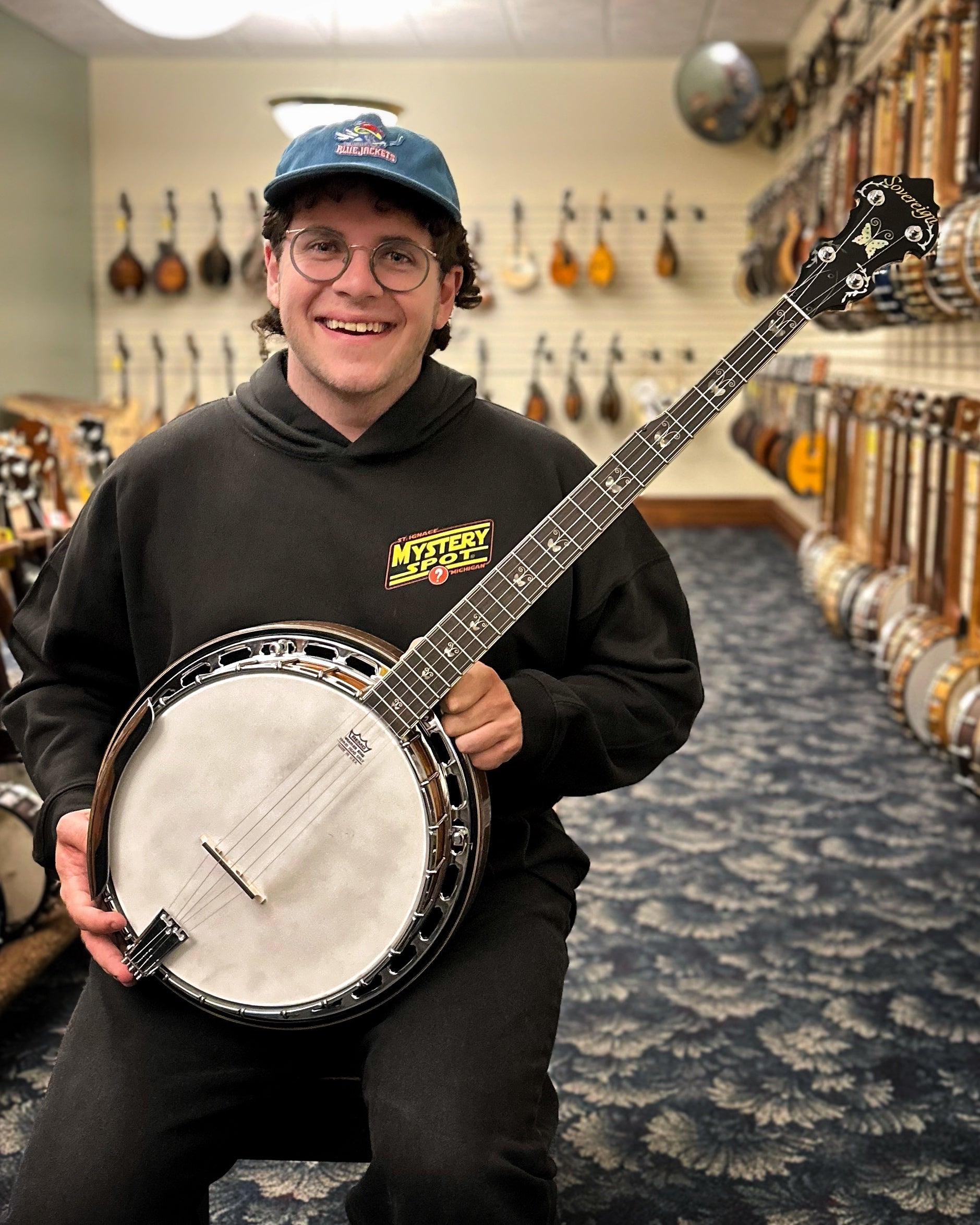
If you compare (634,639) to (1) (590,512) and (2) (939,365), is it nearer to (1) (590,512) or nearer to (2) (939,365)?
(1) (590,512)

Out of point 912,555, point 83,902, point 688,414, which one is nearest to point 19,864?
point 83,902

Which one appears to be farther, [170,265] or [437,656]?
[170,265]

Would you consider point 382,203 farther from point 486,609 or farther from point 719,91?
point 719,91

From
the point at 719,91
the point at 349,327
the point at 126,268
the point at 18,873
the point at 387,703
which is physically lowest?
the point at 18,873

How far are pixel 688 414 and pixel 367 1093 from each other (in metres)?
0.79

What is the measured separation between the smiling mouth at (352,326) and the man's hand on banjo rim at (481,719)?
0.43 meters

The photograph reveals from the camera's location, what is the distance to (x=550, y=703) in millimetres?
1412

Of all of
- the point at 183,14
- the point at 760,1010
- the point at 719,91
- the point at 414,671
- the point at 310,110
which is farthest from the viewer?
the point at 719,91

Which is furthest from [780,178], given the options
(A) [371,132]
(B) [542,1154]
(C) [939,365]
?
(B) [542,1154]

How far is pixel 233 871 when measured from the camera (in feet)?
4.41

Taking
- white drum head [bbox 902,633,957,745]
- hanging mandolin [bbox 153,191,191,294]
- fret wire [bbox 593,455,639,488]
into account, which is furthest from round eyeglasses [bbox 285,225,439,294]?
hanging mandolin [bbox 153,191,191,294]

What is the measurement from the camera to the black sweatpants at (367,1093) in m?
1.24

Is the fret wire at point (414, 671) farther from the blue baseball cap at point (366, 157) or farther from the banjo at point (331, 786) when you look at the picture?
the blue baseball cap at point (366, 157)

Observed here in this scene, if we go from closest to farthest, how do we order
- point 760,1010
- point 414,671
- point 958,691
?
point 414,671 → point 760,1010 → point 958,691
